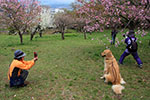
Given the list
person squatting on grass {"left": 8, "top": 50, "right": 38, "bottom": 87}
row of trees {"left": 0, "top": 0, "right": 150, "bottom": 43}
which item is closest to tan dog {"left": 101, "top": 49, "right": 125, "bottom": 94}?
row of trees {"left": 0, "top": 0, "right": 150, "bottom": 43}

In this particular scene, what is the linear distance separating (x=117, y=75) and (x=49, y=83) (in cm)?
255

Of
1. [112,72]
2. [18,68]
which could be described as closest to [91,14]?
[112,72]

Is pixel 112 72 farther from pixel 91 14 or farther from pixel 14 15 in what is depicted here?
pixel 14 15

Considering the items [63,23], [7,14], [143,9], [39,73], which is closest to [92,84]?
[39,73]

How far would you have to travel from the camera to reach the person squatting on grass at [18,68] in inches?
189

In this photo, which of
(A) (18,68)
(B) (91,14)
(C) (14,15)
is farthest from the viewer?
(C) (14,15)

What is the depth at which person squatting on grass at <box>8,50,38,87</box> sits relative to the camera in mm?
4802

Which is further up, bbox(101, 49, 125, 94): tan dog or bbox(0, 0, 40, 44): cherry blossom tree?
bbox(0, 0, 40, 44): cherry blossom tree

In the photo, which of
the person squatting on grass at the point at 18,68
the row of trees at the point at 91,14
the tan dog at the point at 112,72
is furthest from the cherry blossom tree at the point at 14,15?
the tan dog at the point at 112,72

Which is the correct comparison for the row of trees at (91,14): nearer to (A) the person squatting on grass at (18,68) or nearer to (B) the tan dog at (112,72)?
(B) the tan dog at (112,72)

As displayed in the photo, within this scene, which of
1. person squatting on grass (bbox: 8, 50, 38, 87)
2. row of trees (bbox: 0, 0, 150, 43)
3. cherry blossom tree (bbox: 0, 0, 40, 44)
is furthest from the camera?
cherry blossom tree (bbox: 0, 0, 40, 44)

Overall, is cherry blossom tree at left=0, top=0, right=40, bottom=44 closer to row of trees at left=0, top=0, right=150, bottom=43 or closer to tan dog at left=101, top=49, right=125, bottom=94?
row of trees at left=0, top=0, right=150, bottom=43

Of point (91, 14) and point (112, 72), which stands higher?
point (91, 14)

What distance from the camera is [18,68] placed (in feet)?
16.0
